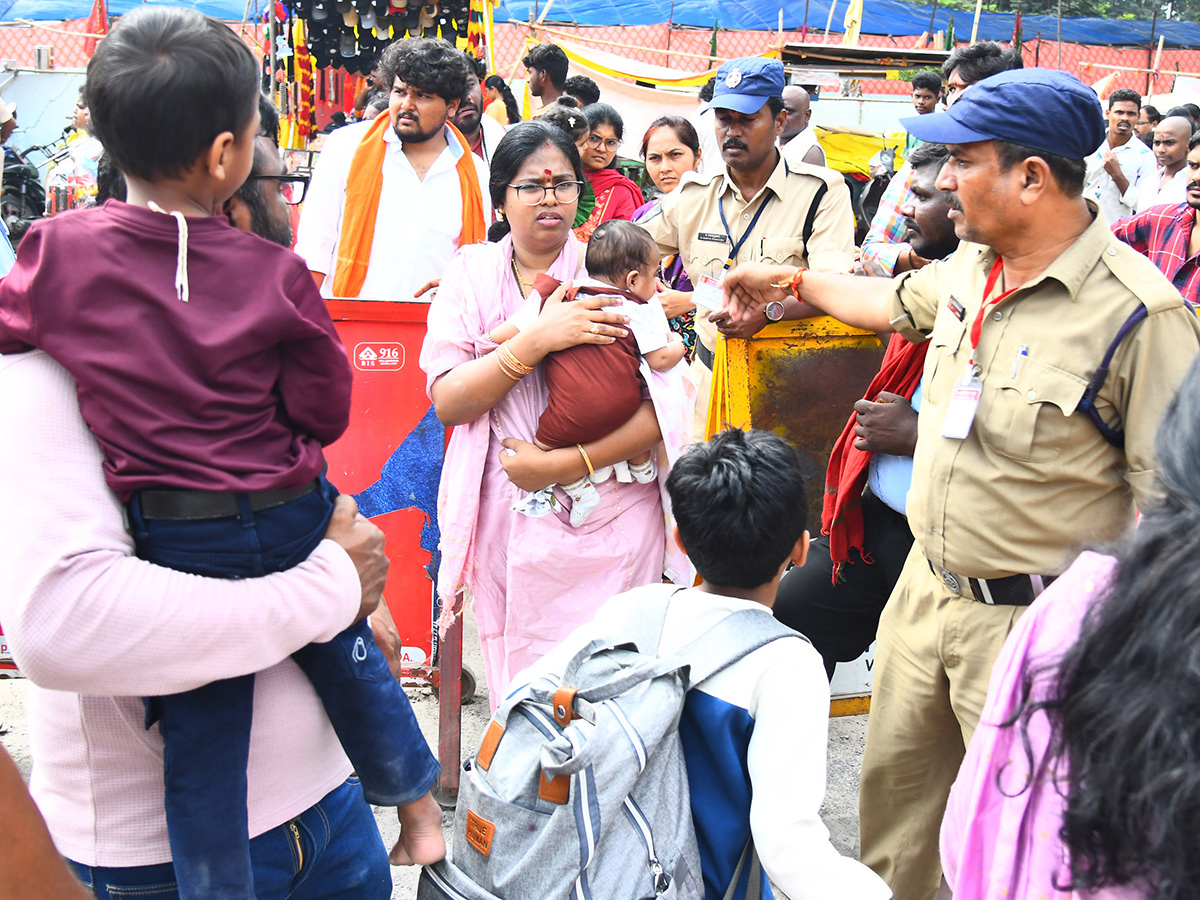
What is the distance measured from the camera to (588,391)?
2.66 meters

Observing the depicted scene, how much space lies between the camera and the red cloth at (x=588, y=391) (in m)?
2.66

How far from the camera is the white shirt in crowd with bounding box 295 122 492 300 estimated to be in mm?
4402

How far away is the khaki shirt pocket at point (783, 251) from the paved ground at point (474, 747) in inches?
72.3

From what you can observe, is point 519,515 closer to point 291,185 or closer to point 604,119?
point 291,185

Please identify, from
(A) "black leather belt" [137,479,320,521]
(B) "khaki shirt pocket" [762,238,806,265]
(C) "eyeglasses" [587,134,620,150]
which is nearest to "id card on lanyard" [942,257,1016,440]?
(B) "khaki shirt pocket" [762,238,806,265]

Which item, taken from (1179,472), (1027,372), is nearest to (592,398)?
(1027,372)

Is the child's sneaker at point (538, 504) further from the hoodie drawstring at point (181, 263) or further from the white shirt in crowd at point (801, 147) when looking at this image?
the white shirt in crowd at point (801, 147)

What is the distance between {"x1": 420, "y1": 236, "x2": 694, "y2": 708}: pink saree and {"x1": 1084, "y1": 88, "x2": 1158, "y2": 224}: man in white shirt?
269 inches

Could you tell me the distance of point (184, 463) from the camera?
126 cm

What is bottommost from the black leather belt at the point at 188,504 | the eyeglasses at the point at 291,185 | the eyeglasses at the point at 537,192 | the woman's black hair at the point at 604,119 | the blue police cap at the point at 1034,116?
the black leather belt at the point at 188,504

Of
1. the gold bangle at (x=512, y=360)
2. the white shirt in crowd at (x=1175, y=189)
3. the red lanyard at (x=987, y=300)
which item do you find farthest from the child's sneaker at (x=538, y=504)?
the white shirt in crowd at (x=1175, y=189)

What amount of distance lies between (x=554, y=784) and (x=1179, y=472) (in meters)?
0.99

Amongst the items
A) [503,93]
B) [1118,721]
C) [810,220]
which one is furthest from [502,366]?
[503,93]

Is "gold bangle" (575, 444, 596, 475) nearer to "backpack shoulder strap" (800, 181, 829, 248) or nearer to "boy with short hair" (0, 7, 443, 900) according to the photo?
"boy with short hair" (0, 7, 443, 900)
